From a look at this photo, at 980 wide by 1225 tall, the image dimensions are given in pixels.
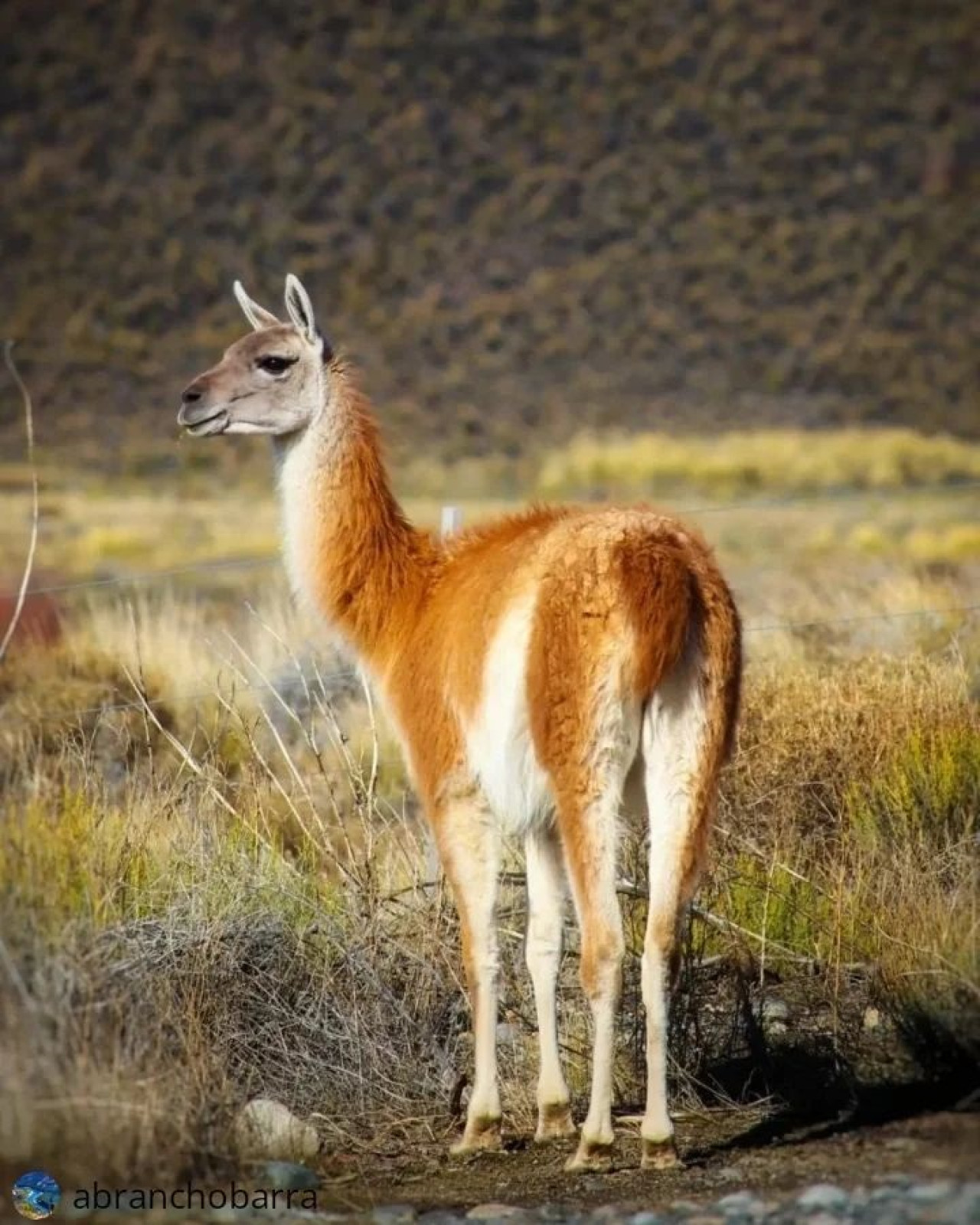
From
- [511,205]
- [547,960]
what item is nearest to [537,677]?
[547,960]

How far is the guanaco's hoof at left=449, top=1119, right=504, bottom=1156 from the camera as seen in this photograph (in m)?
6.41

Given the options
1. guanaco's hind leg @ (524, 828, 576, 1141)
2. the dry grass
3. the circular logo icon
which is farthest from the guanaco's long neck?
the dry grass

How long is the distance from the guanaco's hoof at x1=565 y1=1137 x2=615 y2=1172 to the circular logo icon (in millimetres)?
1584

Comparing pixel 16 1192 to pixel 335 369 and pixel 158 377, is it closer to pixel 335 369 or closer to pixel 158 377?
pixel 335 369

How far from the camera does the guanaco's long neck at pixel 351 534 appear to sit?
705 centimetres

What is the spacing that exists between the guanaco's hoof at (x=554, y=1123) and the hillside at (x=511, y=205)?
30.0 meters

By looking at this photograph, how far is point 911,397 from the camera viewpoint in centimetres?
3859

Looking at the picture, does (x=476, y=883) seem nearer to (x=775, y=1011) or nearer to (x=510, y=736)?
(x=510, y=736)

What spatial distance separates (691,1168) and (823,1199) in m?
0.82

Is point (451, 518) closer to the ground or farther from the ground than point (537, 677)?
farther from the ground

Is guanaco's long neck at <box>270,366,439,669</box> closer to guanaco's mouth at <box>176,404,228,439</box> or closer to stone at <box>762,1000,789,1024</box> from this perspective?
guanaco's mouth at <box>176,404,228,439</box>

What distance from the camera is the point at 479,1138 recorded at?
253 inches

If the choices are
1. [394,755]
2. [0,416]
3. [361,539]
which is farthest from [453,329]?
[361,539]

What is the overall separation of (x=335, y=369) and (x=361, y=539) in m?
0.73
